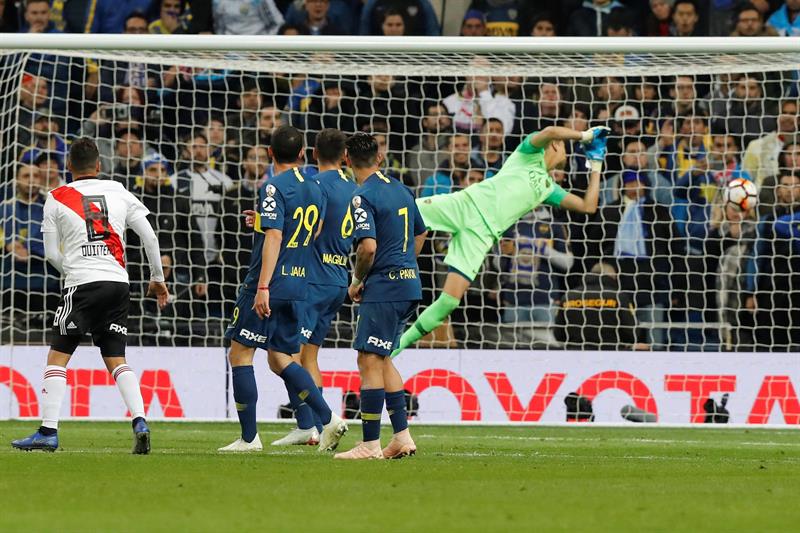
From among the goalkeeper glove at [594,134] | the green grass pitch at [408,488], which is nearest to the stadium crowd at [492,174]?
the goalkeeper glove at [594,134]

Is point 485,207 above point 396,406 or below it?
above

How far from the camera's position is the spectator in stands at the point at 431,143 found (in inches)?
604

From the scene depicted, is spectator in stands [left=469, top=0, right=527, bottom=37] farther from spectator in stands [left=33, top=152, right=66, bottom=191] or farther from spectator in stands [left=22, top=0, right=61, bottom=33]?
spectator in stands [left=33, top=152, right=66, bottom=191]

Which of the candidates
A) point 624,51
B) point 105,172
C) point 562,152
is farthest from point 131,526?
point 105,172

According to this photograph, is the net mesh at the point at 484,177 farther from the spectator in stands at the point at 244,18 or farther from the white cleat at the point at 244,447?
the white cleat at the point at 244,447

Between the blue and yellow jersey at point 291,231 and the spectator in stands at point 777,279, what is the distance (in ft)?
20.9

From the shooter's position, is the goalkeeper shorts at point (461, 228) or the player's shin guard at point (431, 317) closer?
the player's shin guard at point (431, 317)

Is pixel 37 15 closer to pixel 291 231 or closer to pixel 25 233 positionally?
pixel 25 233

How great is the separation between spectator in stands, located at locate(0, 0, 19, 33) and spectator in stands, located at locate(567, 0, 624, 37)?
6.65 metres

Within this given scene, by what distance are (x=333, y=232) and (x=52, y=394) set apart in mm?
2406

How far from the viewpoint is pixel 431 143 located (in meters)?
15.6

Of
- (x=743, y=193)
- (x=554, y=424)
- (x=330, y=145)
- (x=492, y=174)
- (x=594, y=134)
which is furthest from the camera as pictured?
(x=492, y=174)

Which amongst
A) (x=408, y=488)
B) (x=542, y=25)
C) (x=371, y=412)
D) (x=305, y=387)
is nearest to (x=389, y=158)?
(x=542, y=25)

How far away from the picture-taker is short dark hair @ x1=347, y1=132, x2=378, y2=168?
905 centimetres
